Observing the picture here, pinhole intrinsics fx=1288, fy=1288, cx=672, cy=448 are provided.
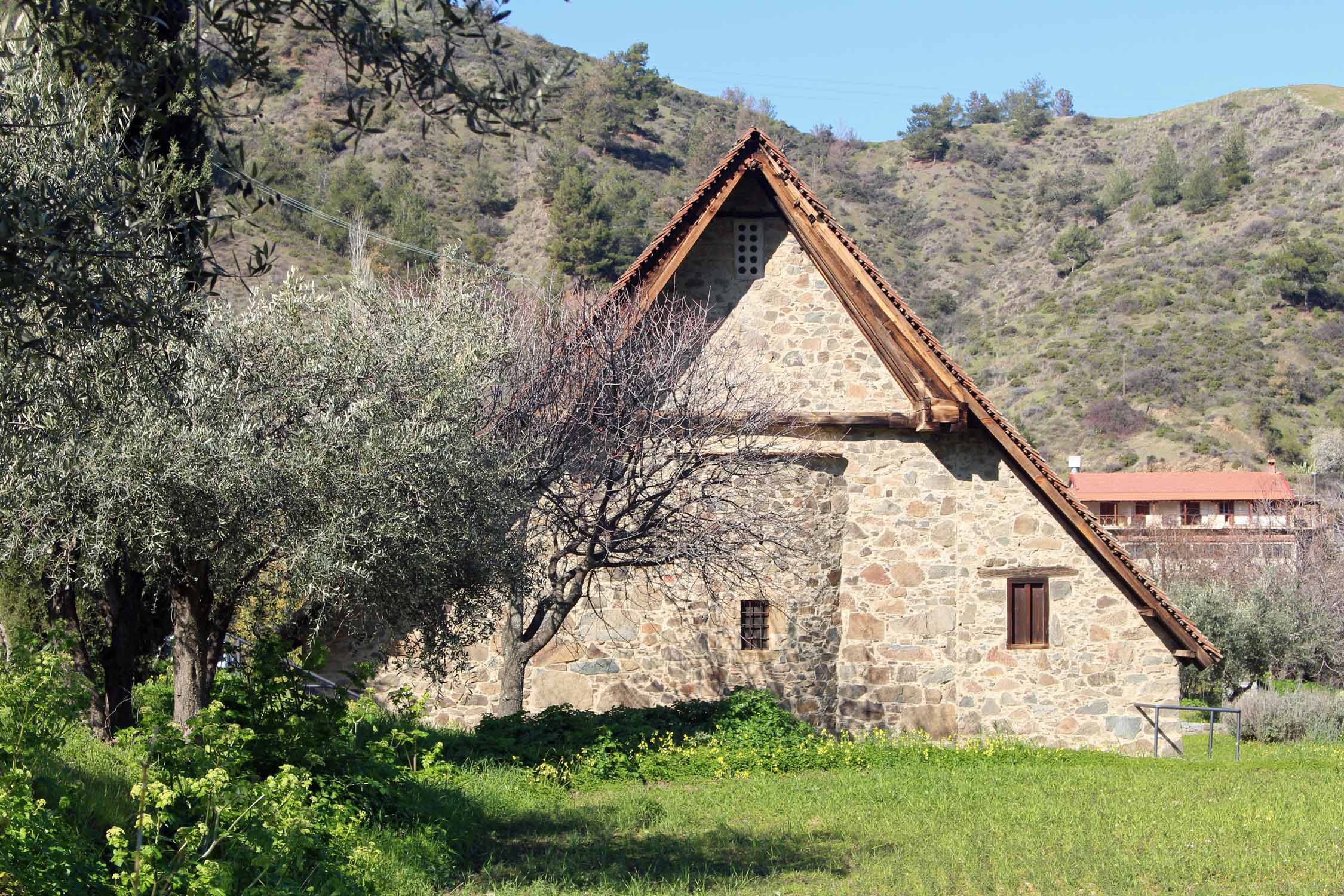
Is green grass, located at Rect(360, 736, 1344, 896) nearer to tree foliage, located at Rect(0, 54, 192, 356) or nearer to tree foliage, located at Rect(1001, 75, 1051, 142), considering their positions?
tree foliage, located at Rect(0, 54, 192, 356)

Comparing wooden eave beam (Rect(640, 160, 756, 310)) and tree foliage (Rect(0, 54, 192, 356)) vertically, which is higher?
wooden eave beam (Rect(640, 160, 756, 310))

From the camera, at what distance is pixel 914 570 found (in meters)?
18.2

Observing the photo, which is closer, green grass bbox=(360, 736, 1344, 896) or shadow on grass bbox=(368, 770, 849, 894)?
shadow on grass bbox=(368, 770, 849, 894)

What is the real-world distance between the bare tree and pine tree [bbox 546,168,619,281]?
2218 cm

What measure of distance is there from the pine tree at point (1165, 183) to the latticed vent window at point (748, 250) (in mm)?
58141

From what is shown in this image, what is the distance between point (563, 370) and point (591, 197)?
1270 inches

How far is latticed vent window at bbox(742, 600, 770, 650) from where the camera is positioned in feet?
57.6

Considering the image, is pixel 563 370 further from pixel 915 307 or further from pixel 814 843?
pixel 915 307

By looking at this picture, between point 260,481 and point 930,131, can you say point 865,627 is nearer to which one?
point 260,481

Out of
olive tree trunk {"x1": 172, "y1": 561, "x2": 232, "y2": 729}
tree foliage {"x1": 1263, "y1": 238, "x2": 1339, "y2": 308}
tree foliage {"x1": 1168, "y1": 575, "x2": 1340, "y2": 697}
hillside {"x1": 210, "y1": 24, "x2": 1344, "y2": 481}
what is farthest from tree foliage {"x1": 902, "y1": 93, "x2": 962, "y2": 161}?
olive tree trunk {"x1": 172, "y1": 561, "x2": 232, "y2": 729}

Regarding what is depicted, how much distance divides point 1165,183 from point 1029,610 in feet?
193

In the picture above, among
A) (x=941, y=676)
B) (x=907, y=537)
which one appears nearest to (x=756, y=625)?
(x=907, y=537)

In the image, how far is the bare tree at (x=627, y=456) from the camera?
49.1 ft

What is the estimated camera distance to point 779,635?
1750 centimetres
